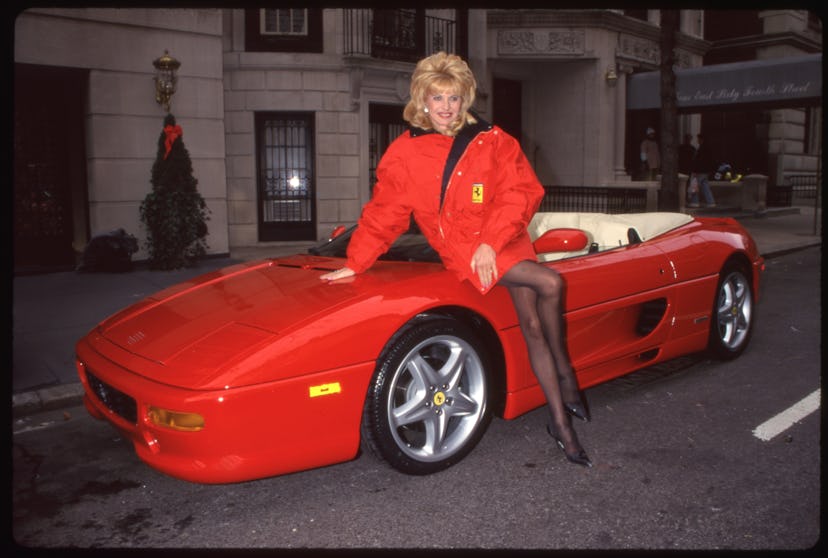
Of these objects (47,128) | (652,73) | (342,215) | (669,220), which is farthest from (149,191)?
(652,73)

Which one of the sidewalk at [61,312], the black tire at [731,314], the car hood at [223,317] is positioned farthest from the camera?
the black tire at [731,314]

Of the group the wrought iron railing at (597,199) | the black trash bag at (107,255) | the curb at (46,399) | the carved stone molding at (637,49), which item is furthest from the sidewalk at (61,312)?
the carved stone molding at (637,49)

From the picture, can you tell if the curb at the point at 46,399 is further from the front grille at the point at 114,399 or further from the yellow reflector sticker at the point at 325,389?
the yellow reflector sticker at the point at 325,389

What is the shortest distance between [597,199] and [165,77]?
10.8m

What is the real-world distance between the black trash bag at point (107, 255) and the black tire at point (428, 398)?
7409mm

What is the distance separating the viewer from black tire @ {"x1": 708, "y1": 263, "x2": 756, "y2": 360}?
16.0 ft

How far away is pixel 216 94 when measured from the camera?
11523 mm

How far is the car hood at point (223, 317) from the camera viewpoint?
284cm

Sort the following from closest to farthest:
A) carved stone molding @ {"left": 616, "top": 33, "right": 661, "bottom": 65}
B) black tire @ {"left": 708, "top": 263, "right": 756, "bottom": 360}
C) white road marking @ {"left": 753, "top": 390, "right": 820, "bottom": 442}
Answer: white road marking @ {"left": 753, "top": 390, "right": 820, "bottom": 442} → black tire @ {"left": 708, "top": 263, "right": 756, "bottom": 360} → carved stone molding @ {"left": 616, "top": 33, "right": 661, "bottom": 65}

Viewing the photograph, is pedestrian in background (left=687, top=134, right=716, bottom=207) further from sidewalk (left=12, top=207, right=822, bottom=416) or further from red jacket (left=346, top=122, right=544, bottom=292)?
red jacket (left=346, top=122, right=544, bottom=292)

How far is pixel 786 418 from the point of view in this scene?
156 inches

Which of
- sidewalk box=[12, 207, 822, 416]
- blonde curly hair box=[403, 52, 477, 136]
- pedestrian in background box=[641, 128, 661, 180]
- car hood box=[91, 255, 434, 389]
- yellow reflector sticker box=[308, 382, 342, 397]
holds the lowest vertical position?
sidewalk box=[12, 207, 822, 416]

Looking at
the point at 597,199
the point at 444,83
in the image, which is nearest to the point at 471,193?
the point at 444,83

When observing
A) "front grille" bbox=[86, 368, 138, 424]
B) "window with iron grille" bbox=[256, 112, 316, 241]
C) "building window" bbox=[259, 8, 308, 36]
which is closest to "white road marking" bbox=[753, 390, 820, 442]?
"front grille" bbox=[86, 368, 138, 424]
